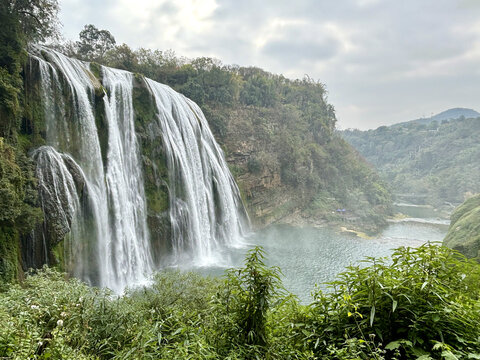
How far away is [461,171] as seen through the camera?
50.8 metres

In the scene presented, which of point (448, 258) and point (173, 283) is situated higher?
point (448, 258)

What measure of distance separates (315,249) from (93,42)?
26227mm

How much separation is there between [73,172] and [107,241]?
311 cm

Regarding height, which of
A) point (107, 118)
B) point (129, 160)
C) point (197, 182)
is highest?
point (107, 118)

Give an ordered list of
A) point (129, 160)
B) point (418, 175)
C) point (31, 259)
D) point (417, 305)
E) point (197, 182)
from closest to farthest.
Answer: point (417, 305), point (31, 259), point (129, 160), point (197, 182), point (418, 175)

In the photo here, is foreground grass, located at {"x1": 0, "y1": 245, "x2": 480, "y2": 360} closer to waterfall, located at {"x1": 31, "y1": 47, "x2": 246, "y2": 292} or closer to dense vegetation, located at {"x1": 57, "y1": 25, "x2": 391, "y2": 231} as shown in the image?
waterfall, located at {"x1": 31, "y1": 47, "x2": 246, "y2": 292}

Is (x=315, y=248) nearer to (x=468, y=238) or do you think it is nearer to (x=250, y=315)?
(x=468, y=238)

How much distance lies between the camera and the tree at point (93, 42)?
23391 millimetres

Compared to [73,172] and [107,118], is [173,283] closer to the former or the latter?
[73,172]

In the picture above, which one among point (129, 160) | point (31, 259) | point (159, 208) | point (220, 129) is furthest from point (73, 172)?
point (220, 129)

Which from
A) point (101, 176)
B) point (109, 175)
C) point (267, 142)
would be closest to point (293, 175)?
point (267, 142)

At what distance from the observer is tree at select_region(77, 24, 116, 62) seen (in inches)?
921

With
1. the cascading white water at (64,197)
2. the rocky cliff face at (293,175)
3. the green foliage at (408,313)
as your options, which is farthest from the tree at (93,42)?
the green foliage at (408,313)

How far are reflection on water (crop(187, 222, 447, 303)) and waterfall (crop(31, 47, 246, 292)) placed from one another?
3.63 metres
